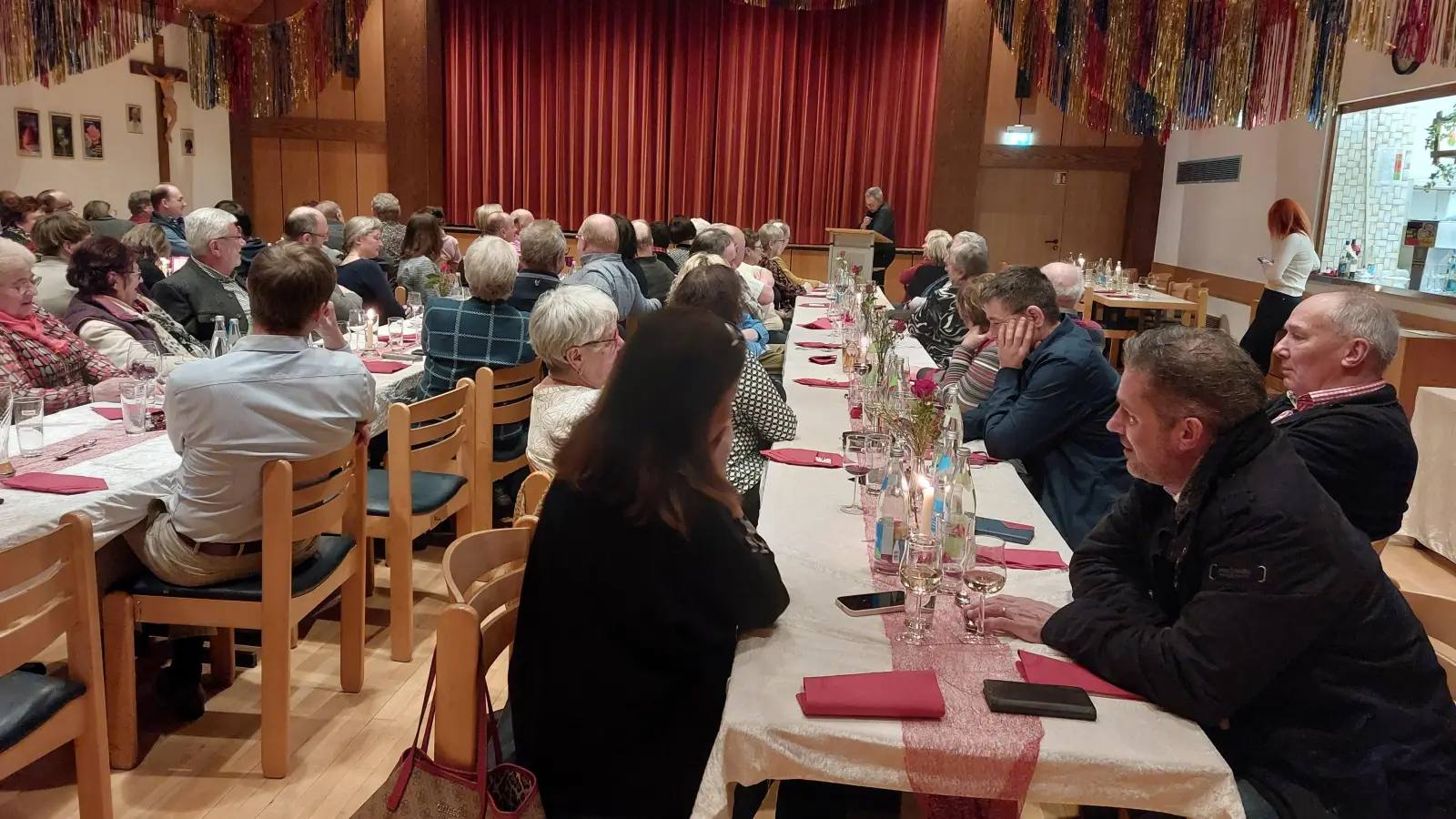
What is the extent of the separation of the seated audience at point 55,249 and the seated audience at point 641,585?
4221mm

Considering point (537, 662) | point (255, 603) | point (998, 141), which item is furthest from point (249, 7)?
point (537, 662)

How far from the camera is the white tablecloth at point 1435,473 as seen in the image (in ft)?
Result: 16.0

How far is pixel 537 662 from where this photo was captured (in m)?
1.77

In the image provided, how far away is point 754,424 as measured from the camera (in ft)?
11.0

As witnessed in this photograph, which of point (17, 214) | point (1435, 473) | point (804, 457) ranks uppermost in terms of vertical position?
point (17, 214)

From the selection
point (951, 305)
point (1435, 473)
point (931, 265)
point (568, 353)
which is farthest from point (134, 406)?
point (931, 265)

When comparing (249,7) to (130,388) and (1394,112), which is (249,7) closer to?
(130,388)

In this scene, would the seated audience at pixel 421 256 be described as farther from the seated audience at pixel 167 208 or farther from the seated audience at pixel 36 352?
the seated audience at pixel 36 352

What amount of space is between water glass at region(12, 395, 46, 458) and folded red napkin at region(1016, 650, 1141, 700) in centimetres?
257

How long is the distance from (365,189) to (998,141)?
737cm

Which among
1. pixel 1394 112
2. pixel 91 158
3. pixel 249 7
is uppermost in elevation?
pixel 249 7

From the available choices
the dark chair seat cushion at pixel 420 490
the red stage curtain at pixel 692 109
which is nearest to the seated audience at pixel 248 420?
the dark chair seat cushion at pixel 420 490

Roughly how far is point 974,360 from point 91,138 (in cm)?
882

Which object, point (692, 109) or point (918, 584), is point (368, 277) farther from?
point (692, 109)
